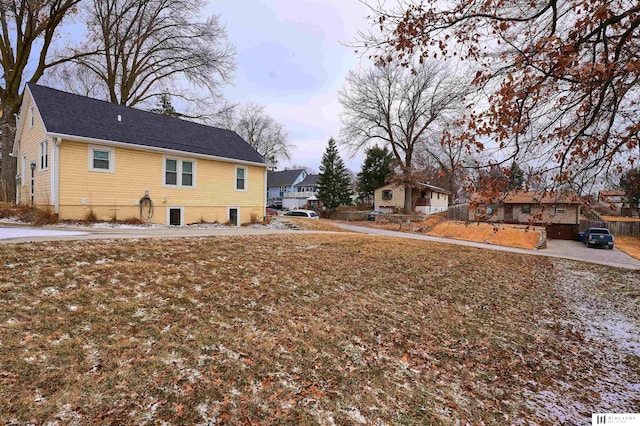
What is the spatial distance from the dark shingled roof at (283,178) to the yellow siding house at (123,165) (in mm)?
39227

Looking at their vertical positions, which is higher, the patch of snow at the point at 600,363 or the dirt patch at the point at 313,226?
the dirt patch at the point at 313,226

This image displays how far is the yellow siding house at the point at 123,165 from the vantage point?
11805mm

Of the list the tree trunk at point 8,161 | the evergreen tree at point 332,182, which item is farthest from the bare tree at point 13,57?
the evergreen tree at point 332,182

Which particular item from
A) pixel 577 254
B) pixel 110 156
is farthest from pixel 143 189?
pixel 577 254

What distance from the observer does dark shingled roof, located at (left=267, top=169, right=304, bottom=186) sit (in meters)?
57.2

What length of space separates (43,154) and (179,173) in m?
5.12

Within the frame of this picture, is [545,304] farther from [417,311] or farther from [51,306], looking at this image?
[51,306]

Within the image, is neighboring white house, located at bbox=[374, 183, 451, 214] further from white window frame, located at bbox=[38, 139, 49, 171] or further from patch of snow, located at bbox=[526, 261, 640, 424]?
white window frame, located at bbox=[38, 139, 49, 171]

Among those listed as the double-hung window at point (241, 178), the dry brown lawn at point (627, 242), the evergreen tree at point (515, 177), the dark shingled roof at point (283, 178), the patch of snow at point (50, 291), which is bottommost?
the dry brown lawn at point (627, 242)

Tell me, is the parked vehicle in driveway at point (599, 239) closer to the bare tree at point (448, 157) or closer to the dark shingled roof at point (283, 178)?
the bare tree at point (448, 157)

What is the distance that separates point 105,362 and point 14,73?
1992 centimetres

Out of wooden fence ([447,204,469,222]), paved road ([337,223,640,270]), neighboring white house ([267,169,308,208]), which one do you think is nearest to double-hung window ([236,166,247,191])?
paved road ([337,223,640,270])

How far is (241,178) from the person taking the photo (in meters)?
17.6

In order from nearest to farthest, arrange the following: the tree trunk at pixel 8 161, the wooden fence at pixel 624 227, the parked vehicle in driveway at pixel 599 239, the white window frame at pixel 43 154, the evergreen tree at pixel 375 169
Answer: the white window frame at pixel 43 154
the tree trunk at pixel 8 161
the parked vehicle in driveway at pixel 599 239
the wooden fence at pixel 624 227
the evergreen tree at pixel 375 169
